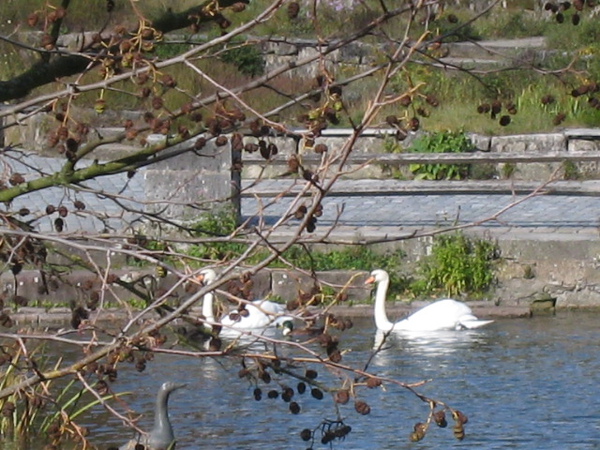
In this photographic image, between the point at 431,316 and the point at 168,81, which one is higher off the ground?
the point at 168,81

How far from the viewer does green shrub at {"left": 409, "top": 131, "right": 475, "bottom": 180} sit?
1728 centimetres

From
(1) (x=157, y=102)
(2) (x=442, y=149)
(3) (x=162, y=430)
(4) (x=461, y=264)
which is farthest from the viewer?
(2) (x=442, y=149)

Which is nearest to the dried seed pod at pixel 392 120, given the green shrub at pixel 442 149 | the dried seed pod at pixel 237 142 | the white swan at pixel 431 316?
the dried seed pod at pixel 237 142

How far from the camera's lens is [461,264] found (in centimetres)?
1291

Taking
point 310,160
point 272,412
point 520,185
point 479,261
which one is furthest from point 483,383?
point 520,185

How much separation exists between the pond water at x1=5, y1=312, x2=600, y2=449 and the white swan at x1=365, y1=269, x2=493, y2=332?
12 centimetres

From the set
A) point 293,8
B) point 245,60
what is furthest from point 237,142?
point 245,60

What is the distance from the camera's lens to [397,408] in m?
9.16

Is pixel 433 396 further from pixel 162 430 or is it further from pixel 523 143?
pixel 523 143

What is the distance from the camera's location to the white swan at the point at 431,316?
1179 centimetres

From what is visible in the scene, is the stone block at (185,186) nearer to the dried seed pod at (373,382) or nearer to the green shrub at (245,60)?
the green shrub at (245,60)

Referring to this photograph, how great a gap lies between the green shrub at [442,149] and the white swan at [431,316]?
5187 millimetres

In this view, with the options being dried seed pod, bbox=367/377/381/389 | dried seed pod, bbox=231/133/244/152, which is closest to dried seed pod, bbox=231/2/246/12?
dried seed pod, bbox=231/133/244/152

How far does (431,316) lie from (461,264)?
1187mm
